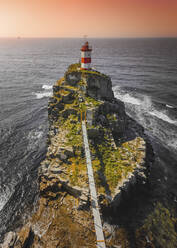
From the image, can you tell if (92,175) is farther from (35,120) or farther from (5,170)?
(35,120)

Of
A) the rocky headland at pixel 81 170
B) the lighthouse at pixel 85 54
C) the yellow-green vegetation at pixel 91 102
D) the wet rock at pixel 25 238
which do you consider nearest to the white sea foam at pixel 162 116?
the rocky headland at pixel 81 170

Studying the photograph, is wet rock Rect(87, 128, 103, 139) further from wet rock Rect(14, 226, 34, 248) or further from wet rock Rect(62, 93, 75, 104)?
wet rock Rect(14, 226, 34, 248)

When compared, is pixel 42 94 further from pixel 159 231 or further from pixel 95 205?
pixel 159 231

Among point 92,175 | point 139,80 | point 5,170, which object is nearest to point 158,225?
point 92,175

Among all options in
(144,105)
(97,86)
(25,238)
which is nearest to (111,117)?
(97,86)

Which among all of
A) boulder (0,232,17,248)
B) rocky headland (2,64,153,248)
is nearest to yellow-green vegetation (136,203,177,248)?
rocky headland (2,64,153,248)
